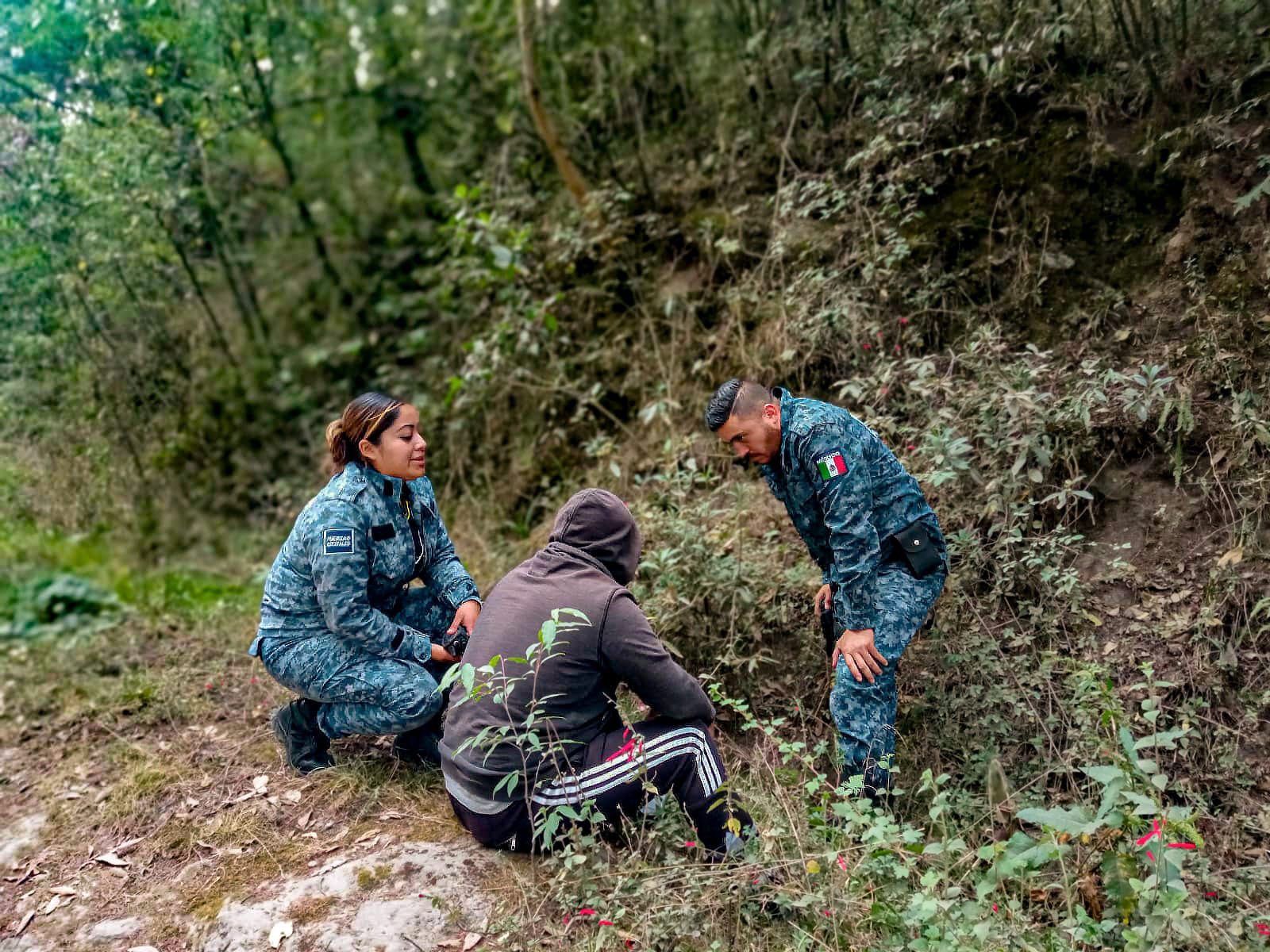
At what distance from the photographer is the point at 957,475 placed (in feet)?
13.9

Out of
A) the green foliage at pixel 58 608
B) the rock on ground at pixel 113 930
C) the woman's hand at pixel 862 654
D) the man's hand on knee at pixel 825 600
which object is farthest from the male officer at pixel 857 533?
the green foliage at pixel 58 608

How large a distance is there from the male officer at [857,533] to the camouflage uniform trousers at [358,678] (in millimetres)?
1610

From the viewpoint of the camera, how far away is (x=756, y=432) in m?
3.70

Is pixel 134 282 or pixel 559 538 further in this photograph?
pixel 134 282

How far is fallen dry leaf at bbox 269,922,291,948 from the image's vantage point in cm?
318

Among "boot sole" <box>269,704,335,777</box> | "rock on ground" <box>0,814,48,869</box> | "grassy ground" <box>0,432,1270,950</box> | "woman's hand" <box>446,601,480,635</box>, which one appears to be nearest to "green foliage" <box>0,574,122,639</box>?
"grassy ground" <box>0,432,1270,950</box>

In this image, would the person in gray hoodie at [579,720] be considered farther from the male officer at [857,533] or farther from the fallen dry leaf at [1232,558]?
the fallen dry leaf at [1232,558]

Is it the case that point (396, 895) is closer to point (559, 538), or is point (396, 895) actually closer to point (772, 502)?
point (559, 538)

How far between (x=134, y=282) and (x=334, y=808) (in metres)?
6.41

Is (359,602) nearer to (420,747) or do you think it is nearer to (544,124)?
(420,747)

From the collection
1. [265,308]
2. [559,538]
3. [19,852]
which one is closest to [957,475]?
[559,538]

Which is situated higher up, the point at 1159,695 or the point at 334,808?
the point at 334,808

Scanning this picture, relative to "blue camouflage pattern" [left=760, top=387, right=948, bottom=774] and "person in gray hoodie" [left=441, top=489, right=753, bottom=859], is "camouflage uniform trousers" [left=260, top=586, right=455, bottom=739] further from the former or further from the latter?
"blue camouflage pattern" [left=760, top=387, right=948, bottom=774]

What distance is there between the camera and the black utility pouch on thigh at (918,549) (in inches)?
146
